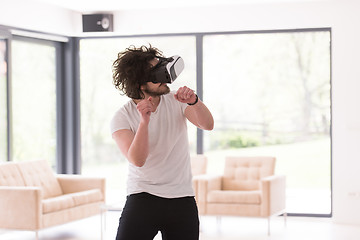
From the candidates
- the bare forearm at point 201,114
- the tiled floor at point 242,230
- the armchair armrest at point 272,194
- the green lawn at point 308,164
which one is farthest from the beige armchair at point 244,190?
the bare forearm at point 201,114

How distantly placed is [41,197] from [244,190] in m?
2.27

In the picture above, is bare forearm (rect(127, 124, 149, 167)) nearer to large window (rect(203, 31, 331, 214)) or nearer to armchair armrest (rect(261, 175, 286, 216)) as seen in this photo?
armchair armrest (rect(261, 175, 286, 216))

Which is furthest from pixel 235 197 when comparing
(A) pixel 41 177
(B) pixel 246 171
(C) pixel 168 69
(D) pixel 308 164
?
(C) pixel 168 69

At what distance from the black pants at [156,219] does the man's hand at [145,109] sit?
0.92 ft

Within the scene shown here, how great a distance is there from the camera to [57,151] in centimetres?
823

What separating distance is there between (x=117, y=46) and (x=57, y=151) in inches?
60.4

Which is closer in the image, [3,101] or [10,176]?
[10,176]

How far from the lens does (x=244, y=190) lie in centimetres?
693

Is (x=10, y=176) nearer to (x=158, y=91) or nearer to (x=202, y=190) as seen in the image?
(x=202, y=190)

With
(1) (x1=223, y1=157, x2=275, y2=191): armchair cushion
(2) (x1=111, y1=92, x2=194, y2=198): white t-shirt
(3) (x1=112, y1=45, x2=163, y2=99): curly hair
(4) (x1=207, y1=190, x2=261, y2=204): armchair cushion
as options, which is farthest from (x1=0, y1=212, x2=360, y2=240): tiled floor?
(3) (x1=112, y1=45, x2=163, y2=99): curly hair

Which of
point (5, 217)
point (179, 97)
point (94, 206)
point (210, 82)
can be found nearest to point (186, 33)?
point (210, 82)

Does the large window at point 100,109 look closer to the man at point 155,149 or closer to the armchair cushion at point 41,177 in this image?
the armchair cushion at point 41,177

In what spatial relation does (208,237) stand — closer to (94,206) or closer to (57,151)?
(94,206)

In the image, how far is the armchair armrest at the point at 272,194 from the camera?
6359 millimetres
